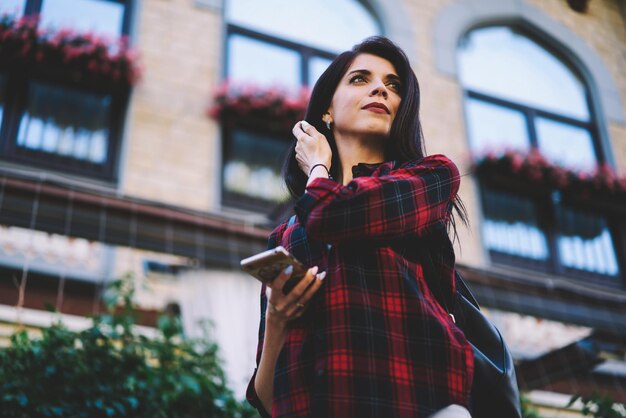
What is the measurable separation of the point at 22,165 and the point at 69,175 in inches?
15.6

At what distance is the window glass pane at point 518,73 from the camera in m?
9.93

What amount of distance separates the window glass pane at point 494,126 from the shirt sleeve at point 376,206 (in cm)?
713

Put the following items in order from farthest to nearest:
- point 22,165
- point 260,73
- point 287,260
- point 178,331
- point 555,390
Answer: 1. point 260,73
2. point 22,165
3. point 555,390
4. point 178,331
5. point 287,260

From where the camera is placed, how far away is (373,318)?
1.70 meters

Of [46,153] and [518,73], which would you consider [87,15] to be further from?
[518,73]

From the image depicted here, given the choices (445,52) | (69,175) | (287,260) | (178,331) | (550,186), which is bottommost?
(287,260)

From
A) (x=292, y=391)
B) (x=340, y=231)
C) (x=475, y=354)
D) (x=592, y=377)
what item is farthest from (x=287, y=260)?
(x=592, y=377)

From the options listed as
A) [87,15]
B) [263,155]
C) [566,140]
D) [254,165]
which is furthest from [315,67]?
[566,140]

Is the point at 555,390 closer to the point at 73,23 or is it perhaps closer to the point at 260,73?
the point at 260,73

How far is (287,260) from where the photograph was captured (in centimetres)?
165

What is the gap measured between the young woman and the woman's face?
0.07 ft

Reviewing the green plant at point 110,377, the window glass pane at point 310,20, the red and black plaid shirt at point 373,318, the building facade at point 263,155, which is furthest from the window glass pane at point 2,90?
the red and black plaid shirt at point 373,318

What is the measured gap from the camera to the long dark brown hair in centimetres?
210

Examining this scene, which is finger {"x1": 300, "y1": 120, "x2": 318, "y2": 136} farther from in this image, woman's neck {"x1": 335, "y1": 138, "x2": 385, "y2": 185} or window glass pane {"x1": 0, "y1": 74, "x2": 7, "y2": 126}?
window glass pane {"x1": 0, "y1": 74, "x2": 7, "y2": 126}
